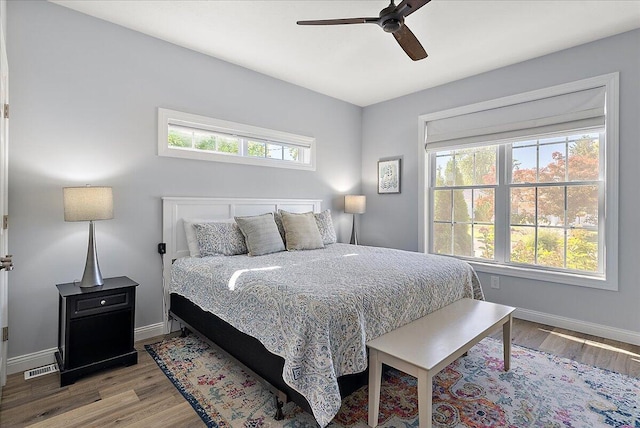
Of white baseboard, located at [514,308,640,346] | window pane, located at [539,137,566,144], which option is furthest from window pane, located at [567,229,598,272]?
window pane, located at [539,137,566,144]

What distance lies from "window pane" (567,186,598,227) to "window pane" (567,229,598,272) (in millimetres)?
99

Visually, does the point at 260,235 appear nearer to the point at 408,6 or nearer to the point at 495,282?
the point at 408,6

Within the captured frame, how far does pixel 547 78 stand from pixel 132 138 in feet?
13.4

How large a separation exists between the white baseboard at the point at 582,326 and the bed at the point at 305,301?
1110 mm

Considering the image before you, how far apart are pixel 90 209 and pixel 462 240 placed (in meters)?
3.85

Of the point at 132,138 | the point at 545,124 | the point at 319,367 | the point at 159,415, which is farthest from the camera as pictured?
the point at 545,124

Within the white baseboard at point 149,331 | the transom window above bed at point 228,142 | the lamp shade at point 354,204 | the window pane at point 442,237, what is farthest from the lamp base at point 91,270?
the window pane at point 442,237

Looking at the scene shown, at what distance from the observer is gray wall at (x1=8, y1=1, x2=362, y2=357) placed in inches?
92.4

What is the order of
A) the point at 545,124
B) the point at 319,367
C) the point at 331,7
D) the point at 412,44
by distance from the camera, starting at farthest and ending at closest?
the point at 545,124, the point at 331,7, the point at 412,44, the point at 319,367

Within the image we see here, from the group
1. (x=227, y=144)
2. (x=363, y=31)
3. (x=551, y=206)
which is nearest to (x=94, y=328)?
(x=227, y=144)

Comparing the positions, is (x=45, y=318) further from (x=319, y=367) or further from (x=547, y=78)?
(x=547, y=78)

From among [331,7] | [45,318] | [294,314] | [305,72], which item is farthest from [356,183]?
[45,318]

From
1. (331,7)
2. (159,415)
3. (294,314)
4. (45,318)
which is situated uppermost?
(331,7)

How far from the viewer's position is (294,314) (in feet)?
5.37
